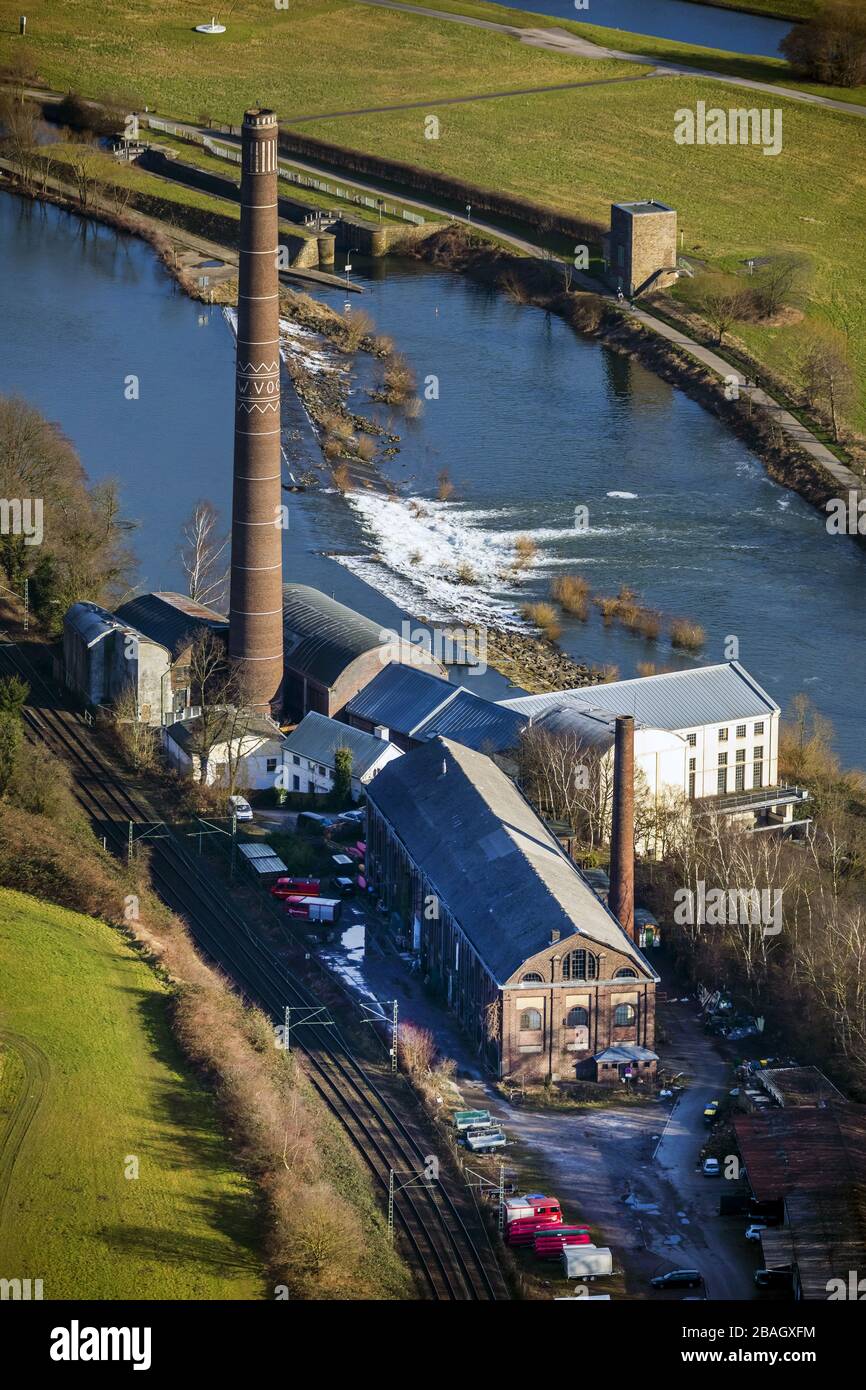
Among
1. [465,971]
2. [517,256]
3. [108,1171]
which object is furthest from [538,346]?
[108,1171]

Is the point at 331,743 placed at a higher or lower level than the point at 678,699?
lower

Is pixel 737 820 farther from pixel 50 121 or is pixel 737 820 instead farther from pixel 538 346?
pixel 50 121

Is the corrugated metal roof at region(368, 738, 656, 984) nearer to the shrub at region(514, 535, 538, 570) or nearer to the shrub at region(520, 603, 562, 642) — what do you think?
the shrub at region(520, 603, 562, 642)

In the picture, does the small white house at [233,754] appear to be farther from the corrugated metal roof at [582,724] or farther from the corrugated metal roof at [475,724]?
Result: the corrugated metal roof at [582,724]

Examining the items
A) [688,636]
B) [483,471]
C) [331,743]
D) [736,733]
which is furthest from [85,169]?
[736,733]

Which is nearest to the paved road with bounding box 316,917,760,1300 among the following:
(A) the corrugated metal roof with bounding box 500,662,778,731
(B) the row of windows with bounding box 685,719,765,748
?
(B) the row of windows with bounding box 685,719,765,748

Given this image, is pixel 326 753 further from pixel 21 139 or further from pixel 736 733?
pixel 21 139

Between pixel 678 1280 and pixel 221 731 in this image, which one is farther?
pixel 221 731
